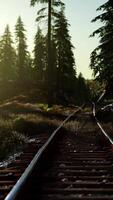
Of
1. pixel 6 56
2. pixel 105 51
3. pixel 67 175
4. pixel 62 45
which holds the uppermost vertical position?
pixel 6 56

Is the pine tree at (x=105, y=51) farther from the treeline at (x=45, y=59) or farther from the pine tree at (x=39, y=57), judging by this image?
the pine tree at (x=39, y=57)

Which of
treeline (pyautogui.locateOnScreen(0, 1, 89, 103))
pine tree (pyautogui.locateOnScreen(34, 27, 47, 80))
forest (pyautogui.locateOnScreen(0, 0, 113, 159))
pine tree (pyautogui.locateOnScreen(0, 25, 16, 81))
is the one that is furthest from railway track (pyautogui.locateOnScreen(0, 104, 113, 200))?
pine tree (pyautogui.locateOnScreen(34, 27, 47, 80))

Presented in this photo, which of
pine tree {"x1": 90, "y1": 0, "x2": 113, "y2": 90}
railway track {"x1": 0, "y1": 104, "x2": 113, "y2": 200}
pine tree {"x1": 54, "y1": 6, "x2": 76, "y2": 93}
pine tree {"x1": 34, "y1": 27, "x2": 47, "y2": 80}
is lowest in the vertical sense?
railway track {"x1": 0, "y1": 104, "x2": 113, "y2": 200}

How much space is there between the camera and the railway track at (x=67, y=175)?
5586 mm

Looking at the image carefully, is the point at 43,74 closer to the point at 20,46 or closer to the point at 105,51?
the point at 20,46

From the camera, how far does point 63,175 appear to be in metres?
6.89

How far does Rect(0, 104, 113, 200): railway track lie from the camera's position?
5586 mm

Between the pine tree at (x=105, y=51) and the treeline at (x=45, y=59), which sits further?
the treeline at (x=45, y=59)

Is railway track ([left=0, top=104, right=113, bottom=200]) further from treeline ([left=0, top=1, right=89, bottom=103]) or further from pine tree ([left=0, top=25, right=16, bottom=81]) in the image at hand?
pine tree ([left=0, top=25, right=16, bottom=81])

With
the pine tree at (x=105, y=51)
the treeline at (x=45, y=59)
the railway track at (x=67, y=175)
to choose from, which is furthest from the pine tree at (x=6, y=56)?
the railway track at (x=67, y=175)

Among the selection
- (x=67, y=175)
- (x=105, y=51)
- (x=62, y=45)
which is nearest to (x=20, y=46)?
(x=62, y=45)

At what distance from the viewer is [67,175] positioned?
6.92m

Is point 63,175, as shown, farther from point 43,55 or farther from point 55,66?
point 43,55

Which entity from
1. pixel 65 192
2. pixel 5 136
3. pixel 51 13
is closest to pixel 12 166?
pixel 65 192
